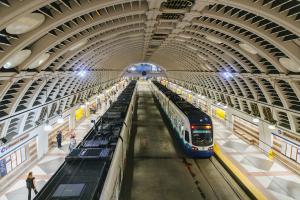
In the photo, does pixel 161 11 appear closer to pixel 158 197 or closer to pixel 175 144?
pixel 158 197

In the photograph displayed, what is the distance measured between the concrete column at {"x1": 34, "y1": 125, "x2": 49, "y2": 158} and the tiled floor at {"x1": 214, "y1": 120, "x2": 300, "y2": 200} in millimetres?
14360

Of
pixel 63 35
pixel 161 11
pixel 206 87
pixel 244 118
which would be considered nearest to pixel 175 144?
Answer: pixel 244 118

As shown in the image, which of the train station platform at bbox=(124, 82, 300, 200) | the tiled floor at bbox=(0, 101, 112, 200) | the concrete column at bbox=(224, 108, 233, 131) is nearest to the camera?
the train station platform at bbox=(124, 82, 300, 200)

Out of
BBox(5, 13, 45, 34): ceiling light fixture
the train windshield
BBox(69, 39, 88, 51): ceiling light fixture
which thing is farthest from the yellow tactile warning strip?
BBox(5, 13, 45, 34): ceiling light fixture

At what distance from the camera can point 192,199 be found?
483 inches

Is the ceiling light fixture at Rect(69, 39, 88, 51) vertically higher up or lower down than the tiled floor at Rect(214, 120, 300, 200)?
higher up

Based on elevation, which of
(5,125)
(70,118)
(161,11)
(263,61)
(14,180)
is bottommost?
(14,180)

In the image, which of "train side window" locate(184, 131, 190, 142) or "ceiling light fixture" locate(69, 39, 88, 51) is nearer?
"ceiling light fixture" locate(69, 39, 88, 51)

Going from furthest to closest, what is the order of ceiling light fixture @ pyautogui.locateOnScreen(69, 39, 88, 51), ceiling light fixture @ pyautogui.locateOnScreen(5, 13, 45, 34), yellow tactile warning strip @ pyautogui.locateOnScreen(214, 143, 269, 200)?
ceiling light fixture @ pyautogui.locateOnScreen(69, 39, 88, 51)
yellow tactile warning strip @ pyautogui.locateOnScreen(214, 143, 269, 200)
ceiling light fixture @ pyautogui.locateOnScreen(5, 13, 45, 34)

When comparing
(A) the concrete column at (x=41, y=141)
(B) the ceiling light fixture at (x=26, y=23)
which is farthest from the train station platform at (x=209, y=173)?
(B) the ceiling light fixture at (x=26, y=23)

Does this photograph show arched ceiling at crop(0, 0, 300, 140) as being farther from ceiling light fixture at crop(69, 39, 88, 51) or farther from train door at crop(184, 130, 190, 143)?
train door at crop(184, 130, 190, 143)

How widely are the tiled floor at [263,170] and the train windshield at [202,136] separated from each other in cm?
264

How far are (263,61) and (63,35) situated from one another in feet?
39.8

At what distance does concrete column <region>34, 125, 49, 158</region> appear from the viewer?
18.7 meters
